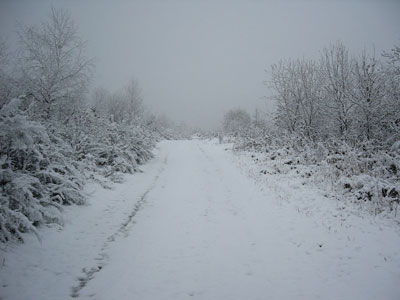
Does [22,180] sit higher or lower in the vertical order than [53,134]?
lower

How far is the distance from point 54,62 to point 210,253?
15673 millimetres

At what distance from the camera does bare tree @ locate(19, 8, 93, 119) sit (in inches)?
514

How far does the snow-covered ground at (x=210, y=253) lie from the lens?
300 centimetres

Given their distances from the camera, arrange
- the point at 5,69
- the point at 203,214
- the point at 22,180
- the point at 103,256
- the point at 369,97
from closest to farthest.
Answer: the point at 103,256 → the point at 22,180 → the point at 203,214 → the point at 369,97 → the point at 5,69

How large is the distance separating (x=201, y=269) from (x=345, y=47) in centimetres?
1470

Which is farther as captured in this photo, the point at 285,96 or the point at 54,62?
the point at 285,96

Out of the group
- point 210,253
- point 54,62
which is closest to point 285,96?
point 210,253

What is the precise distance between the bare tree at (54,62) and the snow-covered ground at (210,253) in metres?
10.7

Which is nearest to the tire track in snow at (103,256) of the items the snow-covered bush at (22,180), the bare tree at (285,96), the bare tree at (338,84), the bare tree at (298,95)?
the snow-covered bush at (22,180)

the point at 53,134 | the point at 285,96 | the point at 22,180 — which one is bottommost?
the point at 22,180

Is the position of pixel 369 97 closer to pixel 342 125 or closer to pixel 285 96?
pixel 342 125

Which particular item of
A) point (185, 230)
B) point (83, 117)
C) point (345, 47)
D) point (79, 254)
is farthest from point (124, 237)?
point (345, 47)

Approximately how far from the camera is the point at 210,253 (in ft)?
13.1

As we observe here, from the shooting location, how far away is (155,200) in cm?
715
